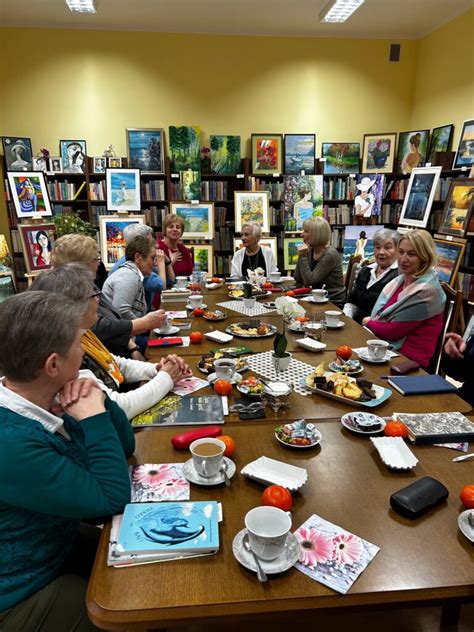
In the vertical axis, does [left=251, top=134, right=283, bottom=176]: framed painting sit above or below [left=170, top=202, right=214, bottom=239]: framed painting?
above

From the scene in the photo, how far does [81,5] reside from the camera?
4641mm

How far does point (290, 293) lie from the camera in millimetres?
3480

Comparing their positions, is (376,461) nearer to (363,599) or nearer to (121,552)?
(363,599)

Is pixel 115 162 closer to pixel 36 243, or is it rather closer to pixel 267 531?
pixel 36 243

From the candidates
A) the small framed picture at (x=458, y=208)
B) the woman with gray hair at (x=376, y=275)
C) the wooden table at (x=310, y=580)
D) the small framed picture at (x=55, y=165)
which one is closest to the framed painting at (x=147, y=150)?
the small framed picture at (x=55, y=165)

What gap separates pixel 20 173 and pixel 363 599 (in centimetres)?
568

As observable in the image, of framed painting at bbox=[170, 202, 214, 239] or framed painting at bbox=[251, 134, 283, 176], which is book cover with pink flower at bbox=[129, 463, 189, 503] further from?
framed painting at bbox=[251, 134, 283, 176]

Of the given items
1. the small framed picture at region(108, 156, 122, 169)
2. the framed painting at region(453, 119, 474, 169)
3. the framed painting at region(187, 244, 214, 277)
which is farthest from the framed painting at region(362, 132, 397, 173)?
the small framed picture at region(108, 156, 122, 169)

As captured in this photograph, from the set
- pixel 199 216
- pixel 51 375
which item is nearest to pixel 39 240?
pixel 199 216

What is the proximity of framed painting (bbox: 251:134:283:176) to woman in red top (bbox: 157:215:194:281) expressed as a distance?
199 cm

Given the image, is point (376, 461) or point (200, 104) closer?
point (376, 461)

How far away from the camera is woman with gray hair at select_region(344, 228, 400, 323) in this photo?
3329 millimetres

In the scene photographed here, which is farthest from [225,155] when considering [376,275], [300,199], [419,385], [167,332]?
[419,385]

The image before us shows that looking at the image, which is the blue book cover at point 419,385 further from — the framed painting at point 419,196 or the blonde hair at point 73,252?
the framed painting at point 419,196
